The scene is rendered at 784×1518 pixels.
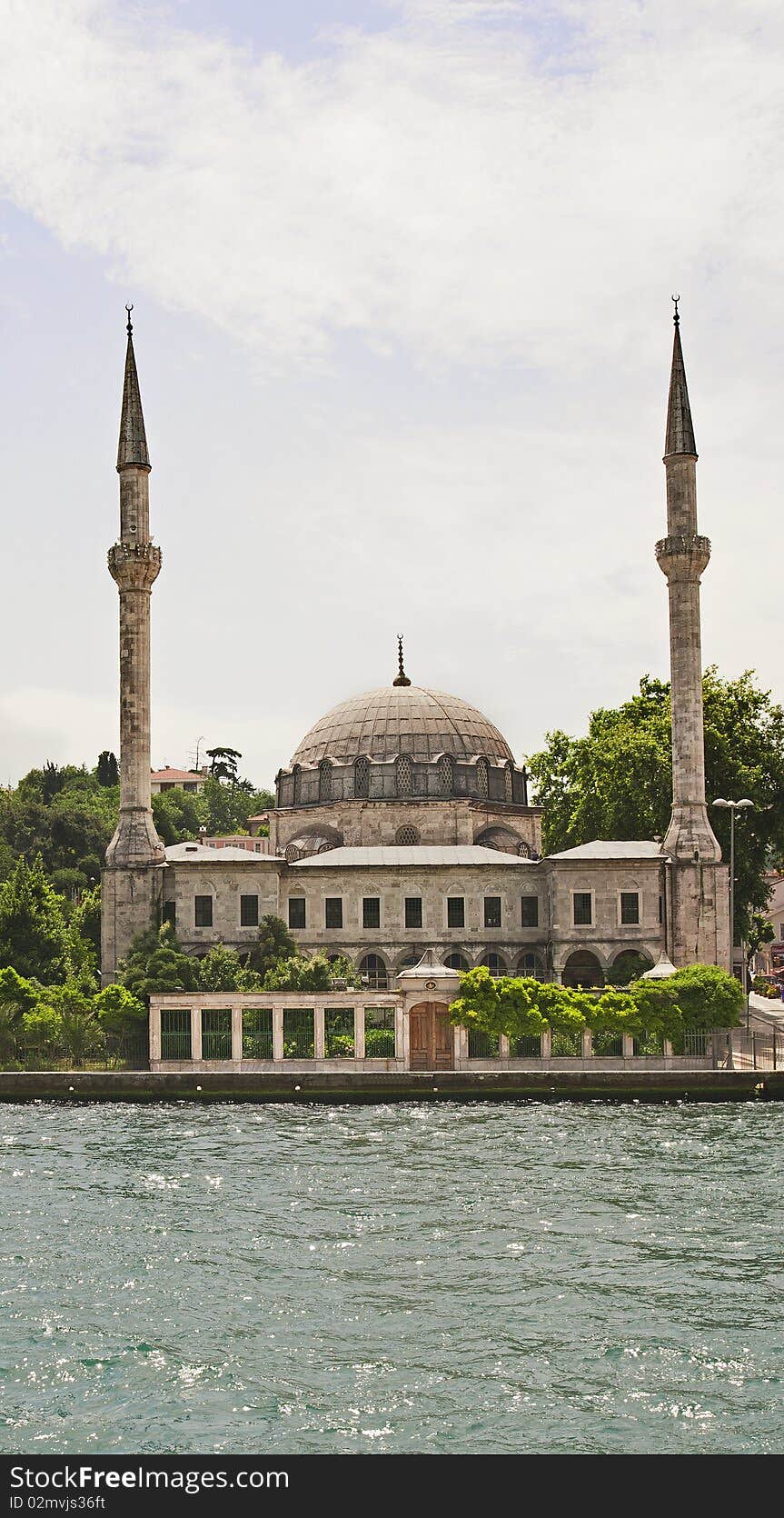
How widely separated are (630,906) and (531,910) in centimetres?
286

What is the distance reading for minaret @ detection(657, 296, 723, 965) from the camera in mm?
43531

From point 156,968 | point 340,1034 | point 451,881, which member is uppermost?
point 451,881

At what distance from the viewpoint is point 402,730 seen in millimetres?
55688

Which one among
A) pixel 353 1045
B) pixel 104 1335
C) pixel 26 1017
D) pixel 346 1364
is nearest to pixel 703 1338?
pixel 346 1364

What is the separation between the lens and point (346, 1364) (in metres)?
14.8

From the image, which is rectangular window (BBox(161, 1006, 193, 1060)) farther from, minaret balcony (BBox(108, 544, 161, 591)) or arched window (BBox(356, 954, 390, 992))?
minaret balcony (BBox(108, 544, 161, 591))

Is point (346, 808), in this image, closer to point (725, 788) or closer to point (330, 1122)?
point (725, 788)

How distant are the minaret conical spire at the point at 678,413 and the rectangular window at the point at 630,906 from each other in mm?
12416

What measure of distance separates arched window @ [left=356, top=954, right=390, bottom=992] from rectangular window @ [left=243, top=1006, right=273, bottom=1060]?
783 cm

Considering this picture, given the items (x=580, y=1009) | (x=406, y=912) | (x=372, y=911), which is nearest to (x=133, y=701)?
(x=372, y=911)

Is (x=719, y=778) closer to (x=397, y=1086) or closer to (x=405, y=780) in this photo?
(x=405, y=780)

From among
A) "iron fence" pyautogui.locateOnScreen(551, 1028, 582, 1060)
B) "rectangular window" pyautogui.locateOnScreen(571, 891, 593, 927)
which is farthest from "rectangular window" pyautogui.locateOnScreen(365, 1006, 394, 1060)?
"rectangular window" pyautogui.locateOnScreen(571, 891, 593, 927)

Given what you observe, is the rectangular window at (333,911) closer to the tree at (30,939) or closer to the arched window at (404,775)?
the tree at (30,939)

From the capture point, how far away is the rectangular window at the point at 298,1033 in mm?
36500
